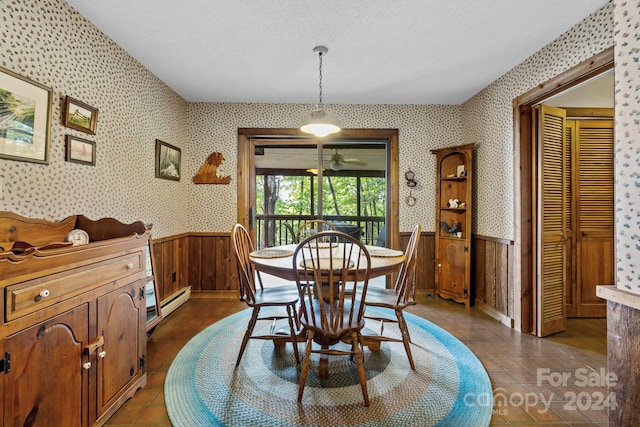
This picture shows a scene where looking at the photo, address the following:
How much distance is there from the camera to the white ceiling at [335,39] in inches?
79.0

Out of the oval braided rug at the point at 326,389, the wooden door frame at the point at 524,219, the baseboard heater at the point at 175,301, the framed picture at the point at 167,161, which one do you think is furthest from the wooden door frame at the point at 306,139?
the oval braided rug at the point at 326,389

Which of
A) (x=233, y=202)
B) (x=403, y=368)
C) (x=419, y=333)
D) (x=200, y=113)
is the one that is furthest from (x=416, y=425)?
(x=200, y=113)

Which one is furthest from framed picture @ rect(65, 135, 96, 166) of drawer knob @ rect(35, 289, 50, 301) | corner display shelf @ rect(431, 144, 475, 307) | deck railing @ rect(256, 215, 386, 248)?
corner display shelf @ rect(431, 144, 475, 307)

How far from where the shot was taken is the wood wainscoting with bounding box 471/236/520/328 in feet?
9.51

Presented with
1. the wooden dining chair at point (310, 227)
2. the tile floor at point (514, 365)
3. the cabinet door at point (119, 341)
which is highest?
the wooden dining chair at point (310, 227)

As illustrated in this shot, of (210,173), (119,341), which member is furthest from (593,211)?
(210,173)

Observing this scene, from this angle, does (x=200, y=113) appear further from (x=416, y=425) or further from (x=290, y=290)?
(x=416, y=425)

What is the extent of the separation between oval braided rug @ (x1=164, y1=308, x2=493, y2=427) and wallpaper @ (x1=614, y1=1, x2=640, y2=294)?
104 centimetres

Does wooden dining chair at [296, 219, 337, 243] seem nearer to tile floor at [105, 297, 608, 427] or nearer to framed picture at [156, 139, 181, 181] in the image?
tile floor at [105, 297, 608, 427]

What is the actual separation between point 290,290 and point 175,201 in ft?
6.65

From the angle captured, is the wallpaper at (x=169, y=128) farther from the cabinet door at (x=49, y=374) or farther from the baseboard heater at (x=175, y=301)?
the cabinet door at (x=49, y=374)

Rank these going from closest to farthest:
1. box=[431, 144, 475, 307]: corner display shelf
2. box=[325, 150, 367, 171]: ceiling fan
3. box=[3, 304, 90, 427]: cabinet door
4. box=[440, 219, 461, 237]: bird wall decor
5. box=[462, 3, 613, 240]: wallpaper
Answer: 1. box=[3, 304, 90, 427]: cabinet door
2. box=[462, 3, 613, 240]: wallpaper
3. box=[431, 144, 475, 307]: corner display shelf
4. box=[440, 219, 461, 237]: bird wall decor
5. box=[325, 150, 367, 171]: ceiling fan

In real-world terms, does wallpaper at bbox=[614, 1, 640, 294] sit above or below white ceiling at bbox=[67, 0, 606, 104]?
below

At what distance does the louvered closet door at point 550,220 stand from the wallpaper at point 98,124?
3.71 meters
